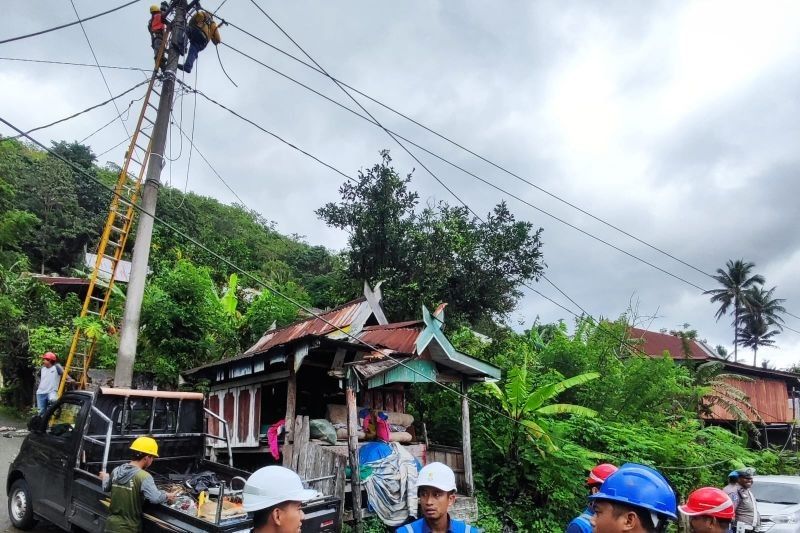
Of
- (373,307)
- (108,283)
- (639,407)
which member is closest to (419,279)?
(373,307)

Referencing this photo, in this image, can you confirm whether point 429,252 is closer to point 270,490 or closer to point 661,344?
point 270,490

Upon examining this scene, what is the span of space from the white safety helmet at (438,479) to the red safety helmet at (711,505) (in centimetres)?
159

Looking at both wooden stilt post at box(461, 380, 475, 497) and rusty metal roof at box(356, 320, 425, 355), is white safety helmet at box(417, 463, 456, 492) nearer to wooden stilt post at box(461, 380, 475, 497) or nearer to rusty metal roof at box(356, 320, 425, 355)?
rusty metal roof at box(356, 320, 425, 355)

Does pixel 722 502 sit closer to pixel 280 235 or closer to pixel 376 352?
pixel 376 352

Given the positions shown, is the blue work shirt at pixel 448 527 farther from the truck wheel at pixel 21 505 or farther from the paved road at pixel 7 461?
the paved road at pixel 7 461

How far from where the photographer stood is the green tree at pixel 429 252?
16094mm

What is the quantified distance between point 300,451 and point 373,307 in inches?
129

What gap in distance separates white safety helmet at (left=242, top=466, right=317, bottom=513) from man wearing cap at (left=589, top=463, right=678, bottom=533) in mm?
1298

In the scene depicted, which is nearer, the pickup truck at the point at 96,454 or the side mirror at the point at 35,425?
the pickup truck at the point at 96,454

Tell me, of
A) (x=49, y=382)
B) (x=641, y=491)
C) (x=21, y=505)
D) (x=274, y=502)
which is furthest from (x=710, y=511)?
(x=49, y=382)

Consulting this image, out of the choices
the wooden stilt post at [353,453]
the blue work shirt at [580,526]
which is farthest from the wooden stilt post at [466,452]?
the blue work shirt at [580,526]

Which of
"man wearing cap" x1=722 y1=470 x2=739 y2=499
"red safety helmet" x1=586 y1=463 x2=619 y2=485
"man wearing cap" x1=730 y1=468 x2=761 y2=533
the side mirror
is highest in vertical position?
"red safety helmet" x1=586 y1=463 x2=619 y2=485

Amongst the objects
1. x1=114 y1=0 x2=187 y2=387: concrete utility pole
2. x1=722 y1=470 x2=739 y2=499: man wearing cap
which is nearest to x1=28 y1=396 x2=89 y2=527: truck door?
x1=114 y1=0 x2=187 y2=387: concrete utility pole

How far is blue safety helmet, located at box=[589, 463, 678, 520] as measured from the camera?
207 cm
